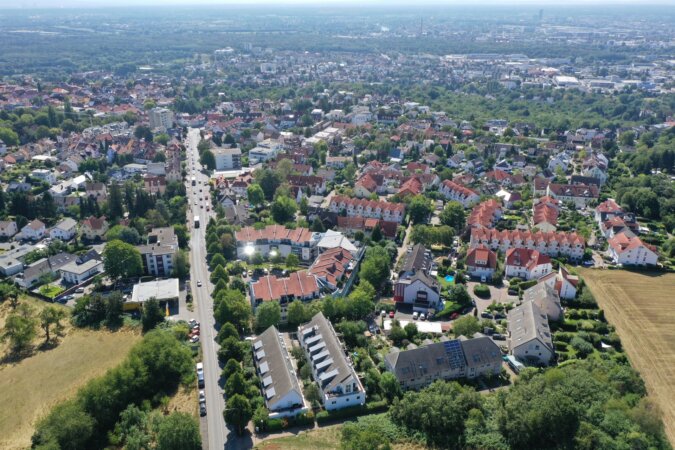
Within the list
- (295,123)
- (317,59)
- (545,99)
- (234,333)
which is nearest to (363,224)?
(234,333)

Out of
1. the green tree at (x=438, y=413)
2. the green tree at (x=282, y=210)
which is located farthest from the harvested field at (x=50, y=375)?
the green tree at (x=282, y=210)

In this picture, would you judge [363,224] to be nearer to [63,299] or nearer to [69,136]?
[63,299]

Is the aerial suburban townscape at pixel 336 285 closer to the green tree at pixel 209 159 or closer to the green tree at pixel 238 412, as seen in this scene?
the green tree at pixel 238 412

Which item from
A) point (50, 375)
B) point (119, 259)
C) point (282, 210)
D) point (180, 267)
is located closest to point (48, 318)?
point (50, 375)

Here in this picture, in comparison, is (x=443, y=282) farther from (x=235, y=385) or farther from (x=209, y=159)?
(x=209, y=159)

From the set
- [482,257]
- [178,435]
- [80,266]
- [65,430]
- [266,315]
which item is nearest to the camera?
[178,435]

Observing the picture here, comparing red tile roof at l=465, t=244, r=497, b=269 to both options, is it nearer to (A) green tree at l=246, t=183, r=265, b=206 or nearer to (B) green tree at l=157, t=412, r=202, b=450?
(A) green tree at l=246, t=183, r=265, b=206

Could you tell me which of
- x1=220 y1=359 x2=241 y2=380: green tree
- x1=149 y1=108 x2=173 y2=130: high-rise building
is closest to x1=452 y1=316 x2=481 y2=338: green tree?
x1=220 y1=359 x2=241 y2=380: green tree
